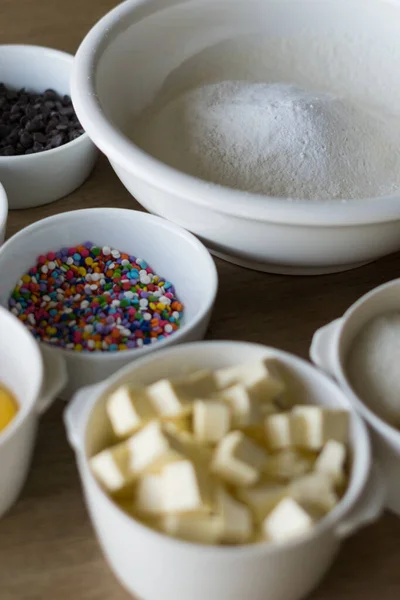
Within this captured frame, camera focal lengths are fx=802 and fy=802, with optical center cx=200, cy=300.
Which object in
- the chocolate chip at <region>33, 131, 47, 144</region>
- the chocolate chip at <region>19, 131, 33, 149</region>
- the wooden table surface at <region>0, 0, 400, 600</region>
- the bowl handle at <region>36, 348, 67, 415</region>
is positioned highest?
the bowl handle at <region>36, 348, 67, 415</region>

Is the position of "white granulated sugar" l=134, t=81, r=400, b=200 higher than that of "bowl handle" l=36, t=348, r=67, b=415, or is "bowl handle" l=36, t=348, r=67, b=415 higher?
"white granulated sugar" l=134, t=81, r=400, b=200

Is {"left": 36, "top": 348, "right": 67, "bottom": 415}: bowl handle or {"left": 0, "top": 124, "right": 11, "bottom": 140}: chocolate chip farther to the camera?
{"left": 0, "top": 124, "right": 11, "bottom": 140}: chocolate chip

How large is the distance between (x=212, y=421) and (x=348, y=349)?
0.56ft

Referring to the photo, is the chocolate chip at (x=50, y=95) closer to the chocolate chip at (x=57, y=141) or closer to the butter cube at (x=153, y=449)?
the chocolate chip at (x=57, y=141)

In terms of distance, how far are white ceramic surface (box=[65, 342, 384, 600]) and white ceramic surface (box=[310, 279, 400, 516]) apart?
0.02 m

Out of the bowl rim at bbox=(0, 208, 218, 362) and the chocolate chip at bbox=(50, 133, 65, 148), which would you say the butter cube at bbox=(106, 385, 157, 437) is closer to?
the bowl rim at bbox=(0, 208, 218, 362)

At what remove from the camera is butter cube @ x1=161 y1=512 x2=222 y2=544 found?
502 mm

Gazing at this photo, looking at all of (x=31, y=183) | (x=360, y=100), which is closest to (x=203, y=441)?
(x=31, y=183)

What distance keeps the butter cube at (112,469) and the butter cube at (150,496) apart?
0.01m

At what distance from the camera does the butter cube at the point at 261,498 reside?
526 mm

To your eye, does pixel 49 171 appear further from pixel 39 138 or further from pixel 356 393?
pixel 356 393

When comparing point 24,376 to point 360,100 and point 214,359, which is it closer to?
point 214,359

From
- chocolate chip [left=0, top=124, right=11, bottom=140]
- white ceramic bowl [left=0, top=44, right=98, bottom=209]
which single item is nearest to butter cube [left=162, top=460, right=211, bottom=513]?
white ceramic bowl [left=0, top=44, right=98, bottom=209]

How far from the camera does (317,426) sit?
1.81 ft
